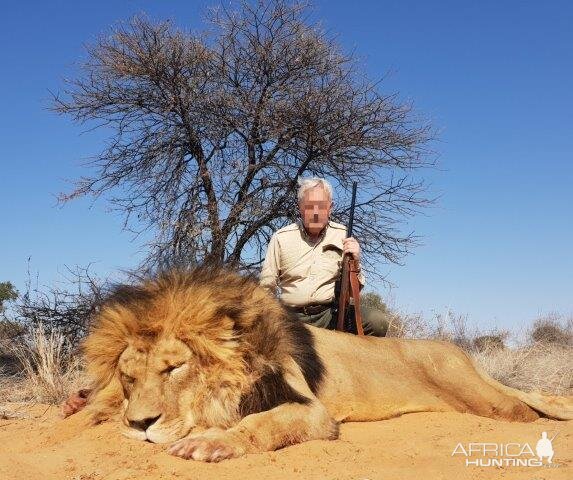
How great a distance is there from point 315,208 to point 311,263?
0.47 meters

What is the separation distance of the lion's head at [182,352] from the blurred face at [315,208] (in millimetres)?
1977

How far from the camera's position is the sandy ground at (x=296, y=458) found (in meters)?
3.39

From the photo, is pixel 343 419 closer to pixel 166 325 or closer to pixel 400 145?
pixel 166 325

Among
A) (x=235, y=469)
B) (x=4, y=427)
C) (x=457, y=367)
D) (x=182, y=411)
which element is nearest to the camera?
(x=235, y=469)

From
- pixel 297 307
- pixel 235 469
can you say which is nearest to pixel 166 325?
pixel 235 469

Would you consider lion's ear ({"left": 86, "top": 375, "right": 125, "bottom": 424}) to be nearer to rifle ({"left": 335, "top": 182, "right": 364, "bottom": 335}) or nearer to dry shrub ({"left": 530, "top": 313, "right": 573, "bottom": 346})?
rifle ({"left": 335, "top": 182, "right": 364, "bottom": 335})

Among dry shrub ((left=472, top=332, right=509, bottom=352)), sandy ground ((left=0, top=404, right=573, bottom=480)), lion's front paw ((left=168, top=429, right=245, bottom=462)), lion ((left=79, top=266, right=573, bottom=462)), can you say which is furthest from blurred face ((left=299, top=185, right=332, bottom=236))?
dry shrub ((left=472, top=332, right=509, bottom=352))

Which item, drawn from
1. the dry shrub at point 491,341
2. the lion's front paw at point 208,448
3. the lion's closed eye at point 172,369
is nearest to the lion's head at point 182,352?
the lion's closed eye at point 172,369

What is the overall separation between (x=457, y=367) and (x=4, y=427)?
3.39 metres

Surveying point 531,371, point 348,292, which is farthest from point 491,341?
point 348,292

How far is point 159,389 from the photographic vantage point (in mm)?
3775

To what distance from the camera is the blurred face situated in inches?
252

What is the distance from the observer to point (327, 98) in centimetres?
1238

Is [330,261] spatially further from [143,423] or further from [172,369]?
[143,423]
